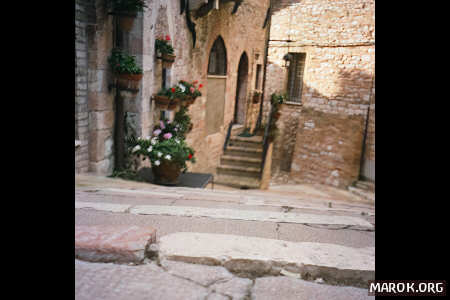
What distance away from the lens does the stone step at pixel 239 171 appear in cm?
750

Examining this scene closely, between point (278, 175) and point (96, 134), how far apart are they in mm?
2495

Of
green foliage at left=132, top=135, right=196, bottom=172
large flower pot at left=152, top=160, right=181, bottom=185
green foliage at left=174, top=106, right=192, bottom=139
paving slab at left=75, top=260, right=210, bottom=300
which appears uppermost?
green foliage at left=174, top=106, right=192, bottom=139

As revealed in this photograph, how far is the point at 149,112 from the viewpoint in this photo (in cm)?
457

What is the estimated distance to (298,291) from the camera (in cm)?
104

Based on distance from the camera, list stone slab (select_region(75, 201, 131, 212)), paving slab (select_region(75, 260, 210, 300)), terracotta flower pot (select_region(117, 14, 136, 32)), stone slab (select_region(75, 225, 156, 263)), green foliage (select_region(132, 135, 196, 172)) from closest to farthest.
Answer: paving slab (select_region(75, 260, 210, 300))
stone slab (select_region(75, 225, 156, 263))
stone slab (select_region(75, 201, 131, 212))
terracotta flower pot (select_region(117, 14, 136, 32))
green foliage (select_region(132, 135, 196, 172))

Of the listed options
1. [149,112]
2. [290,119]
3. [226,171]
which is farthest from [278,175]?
[226,171]

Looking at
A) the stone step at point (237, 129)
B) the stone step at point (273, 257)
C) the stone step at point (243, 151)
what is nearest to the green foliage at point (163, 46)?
the stone step at point (237, 129)

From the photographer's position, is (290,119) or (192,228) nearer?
(192,228)

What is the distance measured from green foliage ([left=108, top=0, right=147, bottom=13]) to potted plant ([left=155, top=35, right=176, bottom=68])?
0.74 m

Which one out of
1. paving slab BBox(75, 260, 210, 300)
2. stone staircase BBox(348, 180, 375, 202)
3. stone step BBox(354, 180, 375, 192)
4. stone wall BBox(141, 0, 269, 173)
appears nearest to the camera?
paving slab BBox(75, 260, 210, 300)

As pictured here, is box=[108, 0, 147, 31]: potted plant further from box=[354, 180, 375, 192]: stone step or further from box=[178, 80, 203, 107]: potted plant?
box=[354, 180, 375, 192]: stone step

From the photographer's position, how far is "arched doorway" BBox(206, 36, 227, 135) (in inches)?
285

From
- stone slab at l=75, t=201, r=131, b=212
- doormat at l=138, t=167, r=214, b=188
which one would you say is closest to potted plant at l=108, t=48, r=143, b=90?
doormat at l=138, t=167, r=214, b=188
